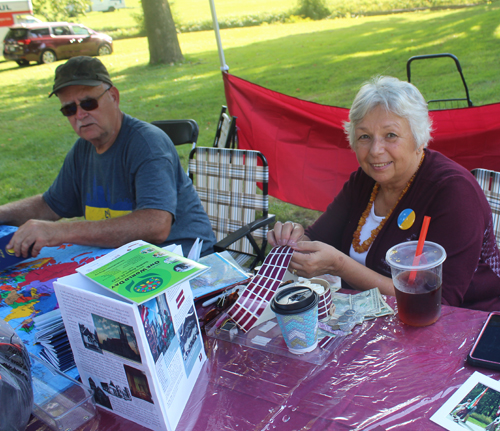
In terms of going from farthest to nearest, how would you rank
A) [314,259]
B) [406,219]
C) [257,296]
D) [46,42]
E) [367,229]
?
1. [46,42]
2. [367,229]
3. [406,219]
4. [314,259]
5. [257,296]

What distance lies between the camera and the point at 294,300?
3.92 feet

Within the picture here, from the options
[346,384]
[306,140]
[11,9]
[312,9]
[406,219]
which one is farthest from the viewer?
[312,9]

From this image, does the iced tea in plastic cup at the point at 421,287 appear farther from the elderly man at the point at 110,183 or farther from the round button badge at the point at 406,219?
the elderly man at the point at 110,183

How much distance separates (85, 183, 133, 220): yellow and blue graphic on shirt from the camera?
2293mm

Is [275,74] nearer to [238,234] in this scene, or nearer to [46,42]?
[238,234]

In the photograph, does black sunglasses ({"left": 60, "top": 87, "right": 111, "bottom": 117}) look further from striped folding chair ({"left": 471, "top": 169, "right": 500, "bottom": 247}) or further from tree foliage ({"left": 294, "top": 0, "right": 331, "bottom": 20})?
tree foliage ({"left": 294, "top": 0, "right": 331, "bottom": 20})

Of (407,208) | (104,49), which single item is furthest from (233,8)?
(407,208)

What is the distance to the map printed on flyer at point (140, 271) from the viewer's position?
0.95 metres

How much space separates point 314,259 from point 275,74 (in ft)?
31.5

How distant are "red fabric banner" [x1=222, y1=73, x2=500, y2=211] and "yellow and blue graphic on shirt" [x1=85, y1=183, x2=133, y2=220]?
5.97 feet

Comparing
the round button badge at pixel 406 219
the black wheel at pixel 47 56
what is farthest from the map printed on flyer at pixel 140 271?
the black wheel at pixel 47 56

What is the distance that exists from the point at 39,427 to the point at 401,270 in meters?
1.06

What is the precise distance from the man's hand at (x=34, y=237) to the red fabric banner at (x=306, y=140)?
2.26 meters

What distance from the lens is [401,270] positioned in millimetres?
1280
